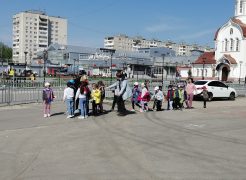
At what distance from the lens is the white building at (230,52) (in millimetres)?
65188

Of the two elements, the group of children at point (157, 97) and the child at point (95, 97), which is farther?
the group of children at point (157, 97)

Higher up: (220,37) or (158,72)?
(220,37)

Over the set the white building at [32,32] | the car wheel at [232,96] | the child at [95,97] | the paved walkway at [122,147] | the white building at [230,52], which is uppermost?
the white building at [32,32]

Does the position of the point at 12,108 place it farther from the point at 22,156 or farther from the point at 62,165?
the point at 62,165

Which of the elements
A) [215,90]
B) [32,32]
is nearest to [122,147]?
[215,90]

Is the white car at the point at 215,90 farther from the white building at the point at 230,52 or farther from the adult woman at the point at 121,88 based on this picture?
the white building at the point at 230,52

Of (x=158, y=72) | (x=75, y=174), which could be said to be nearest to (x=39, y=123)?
(x=75, y=174)

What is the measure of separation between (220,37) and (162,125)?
60.3 m

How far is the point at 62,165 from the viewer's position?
291 inches

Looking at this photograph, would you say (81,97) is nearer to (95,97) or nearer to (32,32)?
(95,97)

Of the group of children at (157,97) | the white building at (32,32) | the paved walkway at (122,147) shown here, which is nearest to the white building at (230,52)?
the group of children at (157,97)

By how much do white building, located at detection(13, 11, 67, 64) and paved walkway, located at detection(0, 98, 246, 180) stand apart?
5357 inches

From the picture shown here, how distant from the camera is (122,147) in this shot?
357 inches

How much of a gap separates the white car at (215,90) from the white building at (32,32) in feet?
410
